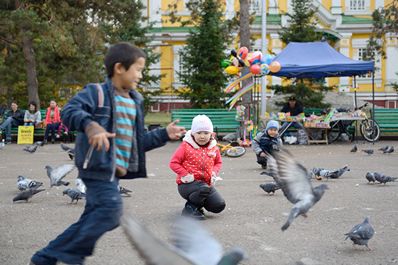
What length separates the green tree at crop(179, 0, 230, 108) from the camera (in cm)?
2670

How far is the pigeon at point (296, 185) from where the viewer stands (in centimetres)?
550

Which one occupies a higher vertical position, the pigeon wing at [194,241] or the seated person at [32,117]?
the seated person at [32,117]

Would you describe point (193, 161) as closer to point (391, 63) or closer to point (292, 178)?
point (292, 178)

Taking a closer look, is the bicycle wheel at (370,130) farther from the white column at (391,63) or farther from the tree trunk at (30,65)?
the white column at (391,63)

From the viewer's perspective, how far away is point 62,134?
21.5 meters

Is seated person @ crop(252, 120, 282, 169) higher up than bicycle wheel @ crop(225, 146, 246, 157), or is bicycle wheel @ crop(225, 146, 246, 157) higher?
seated person @ crop(252, 120, 282, 169)

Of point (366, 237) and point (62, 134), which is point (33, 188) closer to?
point (366, 237)

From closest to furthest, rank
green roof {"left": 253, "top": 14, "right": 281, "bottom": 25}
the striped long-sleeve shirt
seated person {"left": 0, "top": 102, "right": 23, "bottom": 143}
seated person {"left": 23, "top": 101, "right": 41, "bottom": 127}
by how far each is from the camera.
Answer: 1. the striped long-sleeve shirt
2. seated person {"left": 0, "top": 102, "right": 23, "bottom": 143}
3. seated person {"left": 23, "top": 101, "right": 41, "bottom": 127}
4. green roof {"left": 253, "top": 14, "right": 281, "bottom": 25}

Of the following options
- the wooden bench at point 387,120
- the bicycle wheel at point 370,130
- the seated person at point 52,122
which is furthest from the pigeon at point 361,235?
the wooden bench at point 387,120

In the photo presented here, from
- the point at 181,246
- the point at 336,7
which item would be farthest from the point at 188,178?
the point at 336,7

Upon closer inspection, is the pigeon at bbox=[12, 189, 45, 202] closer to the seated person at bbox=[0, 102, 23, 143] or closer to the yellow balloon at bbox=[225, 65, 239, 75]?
the yellow balloon at bbox=[225, 65, 239, 75]

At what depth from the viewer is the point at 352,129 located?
68.8ft

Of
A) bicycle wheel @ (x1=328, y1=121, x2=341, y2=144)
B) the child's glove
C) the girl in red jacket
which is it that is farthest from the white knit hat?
bicycle wheel @ (x1=328, y1=121, x2=341, y2=144)

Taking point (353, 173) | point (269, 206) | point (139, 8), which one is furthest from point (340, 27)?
point (269, 206)
